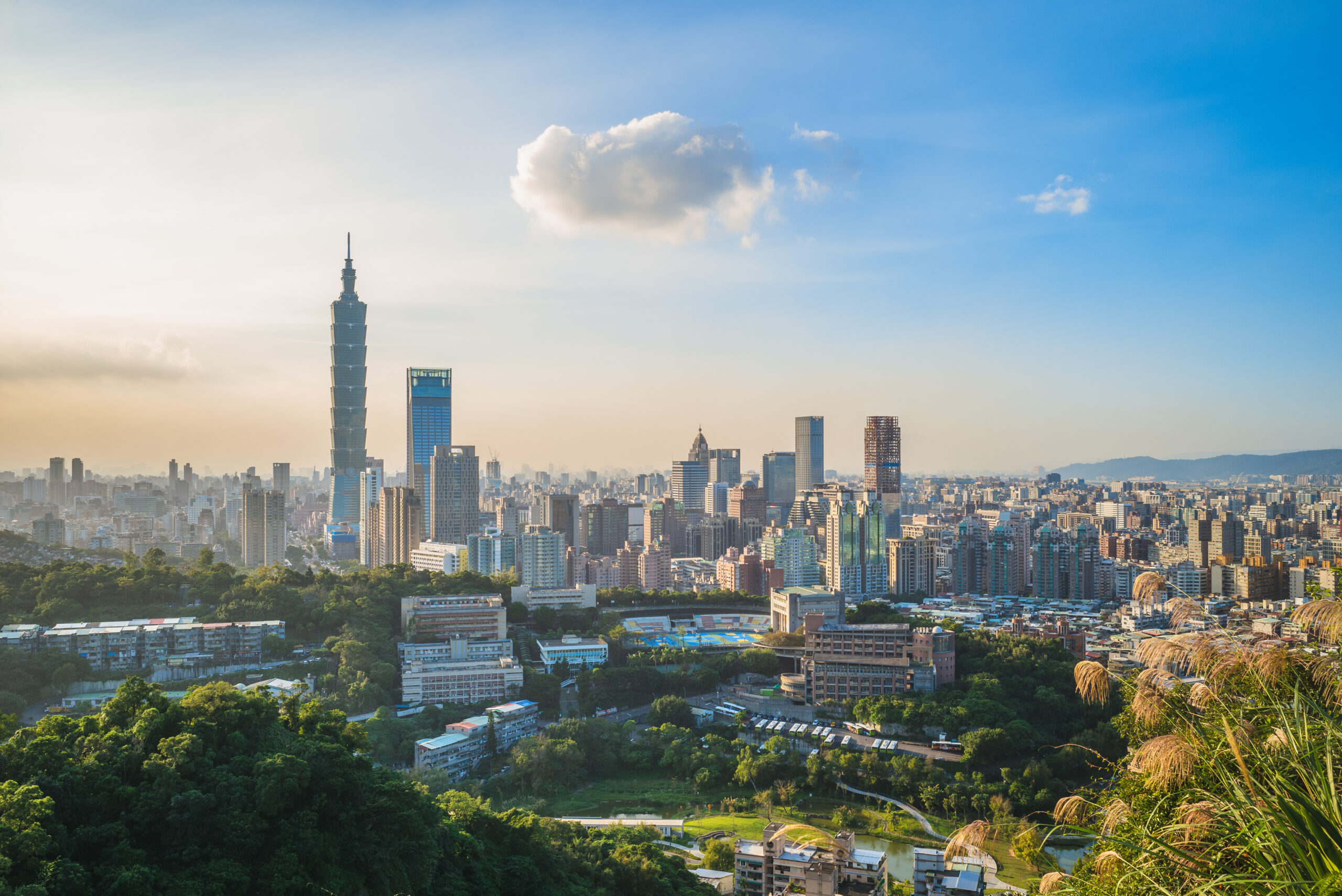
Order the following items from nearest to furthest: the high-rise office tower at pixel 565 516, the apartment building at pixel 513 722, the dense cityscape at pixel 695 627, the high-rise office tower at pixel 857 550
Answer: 1. the dense cityscape at pixel 695 627
2. the apartment building at pixel 513 722
3. the high-rise office tower at pixel 857 550
4. the high-rise office tower at pixel 565 516

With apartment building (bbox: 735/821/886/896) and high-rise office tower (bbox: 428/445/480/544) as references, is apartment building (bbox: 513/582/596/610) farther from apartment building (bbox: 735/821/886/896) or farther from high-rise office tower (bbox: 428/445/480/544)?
apartment building (bbox: 735/821/886/896)

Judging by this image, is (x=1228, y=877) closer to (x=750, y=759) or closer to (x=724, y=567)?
(x=750, y=759)

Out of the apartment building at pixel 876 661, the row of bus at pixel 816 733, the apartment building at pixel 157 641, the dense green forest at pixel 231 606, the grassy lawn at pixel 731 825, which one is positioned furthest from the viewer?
the apartment building at pixel 876 661

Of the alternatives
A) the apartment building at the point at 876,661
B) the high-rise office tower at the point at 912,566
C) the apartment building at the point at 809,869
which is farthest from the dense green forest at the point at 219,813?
the high-rise office tower at the point at 912,566

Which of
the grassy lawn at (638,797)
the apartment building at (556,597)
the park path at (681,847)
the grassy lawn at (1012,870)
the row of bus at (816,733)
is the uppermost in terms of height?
the apartment building at (556,597)

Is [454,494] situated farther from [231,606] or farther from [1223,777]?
[1223,777]

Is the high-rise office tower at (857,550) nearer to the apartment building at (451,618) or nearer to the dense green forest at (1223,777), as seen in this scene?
the apartment building at (451,618)

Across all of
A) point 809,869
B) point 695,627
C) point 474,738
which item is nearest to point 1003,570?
point 695,627

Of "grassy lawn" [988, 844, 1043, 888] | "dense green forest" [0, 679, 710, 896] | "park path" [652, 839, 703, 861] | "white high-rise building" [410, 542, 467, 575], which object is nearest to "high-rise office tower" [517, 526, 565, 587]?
"white high-rise building" [410, 542, 467, 575]
